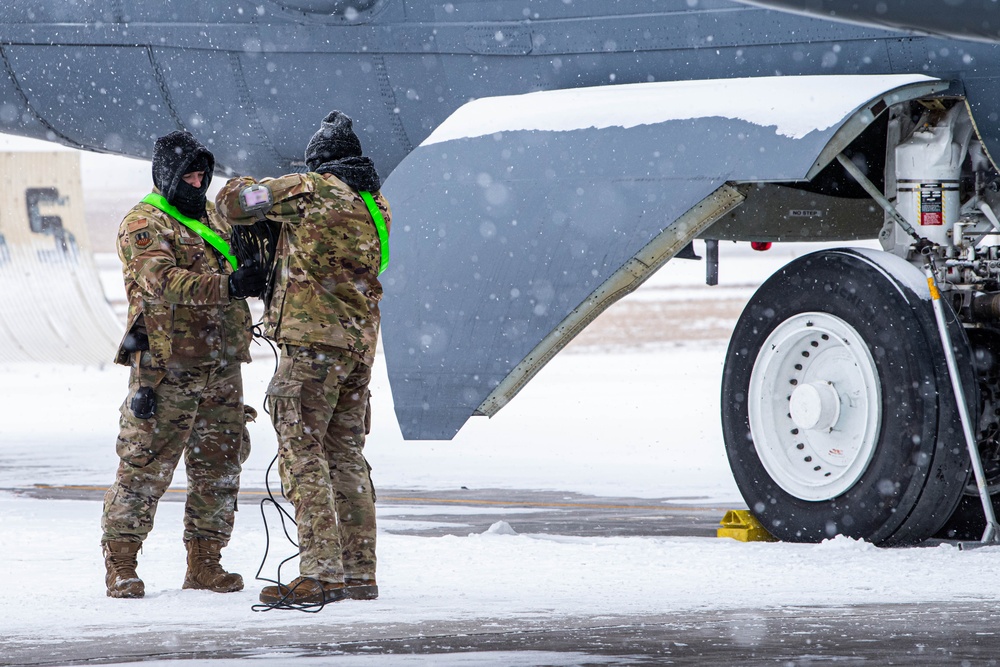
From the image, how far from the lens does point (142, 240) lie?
750 centimetres

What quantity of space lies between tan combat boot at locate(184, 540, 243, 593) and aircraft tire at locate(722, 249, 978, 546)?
10.2 ft

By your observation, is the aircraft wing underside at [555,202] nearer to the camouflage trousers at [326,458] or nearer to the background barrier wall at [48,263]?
the camouflage trousers at [326,458]

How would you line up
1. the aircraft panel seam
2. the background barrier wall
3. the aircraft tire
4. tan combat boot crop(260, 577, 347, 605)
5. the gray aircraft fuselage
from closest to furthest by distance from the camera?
1. tan combat boot crop(260, 577, 347, 605)
2. the aircraft tire
3. the gray aircraft fuselage
4. the aircraft panel seam
5. the background barrier wall

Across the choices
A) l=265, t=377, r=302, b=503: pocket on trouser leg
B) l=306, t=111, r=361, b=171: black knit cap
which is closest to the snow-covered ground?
l=265, t=377, r=302, b=503: pocket on trouser leg

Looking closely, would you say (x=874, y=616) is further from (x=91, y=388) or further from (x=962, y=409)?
(x=91, y=388)

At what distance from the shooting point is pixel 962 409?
841 centimetres

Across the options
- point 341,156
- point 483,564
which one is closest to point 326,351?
point 341,156

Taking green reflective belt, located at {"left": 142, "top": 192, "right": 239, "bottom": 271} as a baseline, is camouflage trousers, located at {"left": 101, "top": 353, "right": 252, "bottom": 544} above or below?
below

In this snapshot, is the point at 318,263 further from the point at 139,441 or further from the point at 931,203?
the point at 931,203

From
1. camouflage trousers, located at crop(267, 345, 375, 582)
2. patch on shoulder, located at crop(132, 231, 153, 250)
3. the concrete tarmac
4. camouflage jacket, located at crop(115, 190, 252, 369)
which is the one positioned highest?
patch on shoulder, located at crop(132, 231, 153, 250)

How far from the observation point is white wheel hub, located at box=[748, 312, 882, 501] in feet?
28.8

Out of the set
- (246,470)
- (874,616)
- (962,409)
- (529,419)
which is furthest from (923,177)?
(529,419)

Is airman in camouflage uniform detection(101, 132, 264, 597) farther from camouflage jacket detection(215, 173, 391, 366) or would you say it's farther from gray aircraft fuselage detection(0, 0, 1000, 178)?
gray aircraft fuselage detection(0, 0, 1000, 178)

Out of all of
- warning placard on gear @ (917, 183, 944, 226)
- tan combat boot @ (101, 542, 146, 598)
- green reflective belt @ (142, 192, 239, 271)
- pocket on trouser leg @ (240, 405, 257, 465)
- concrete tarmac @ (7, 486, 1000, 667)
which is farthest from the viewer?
warning placard on gear @ (917, 183, 944, 226)
